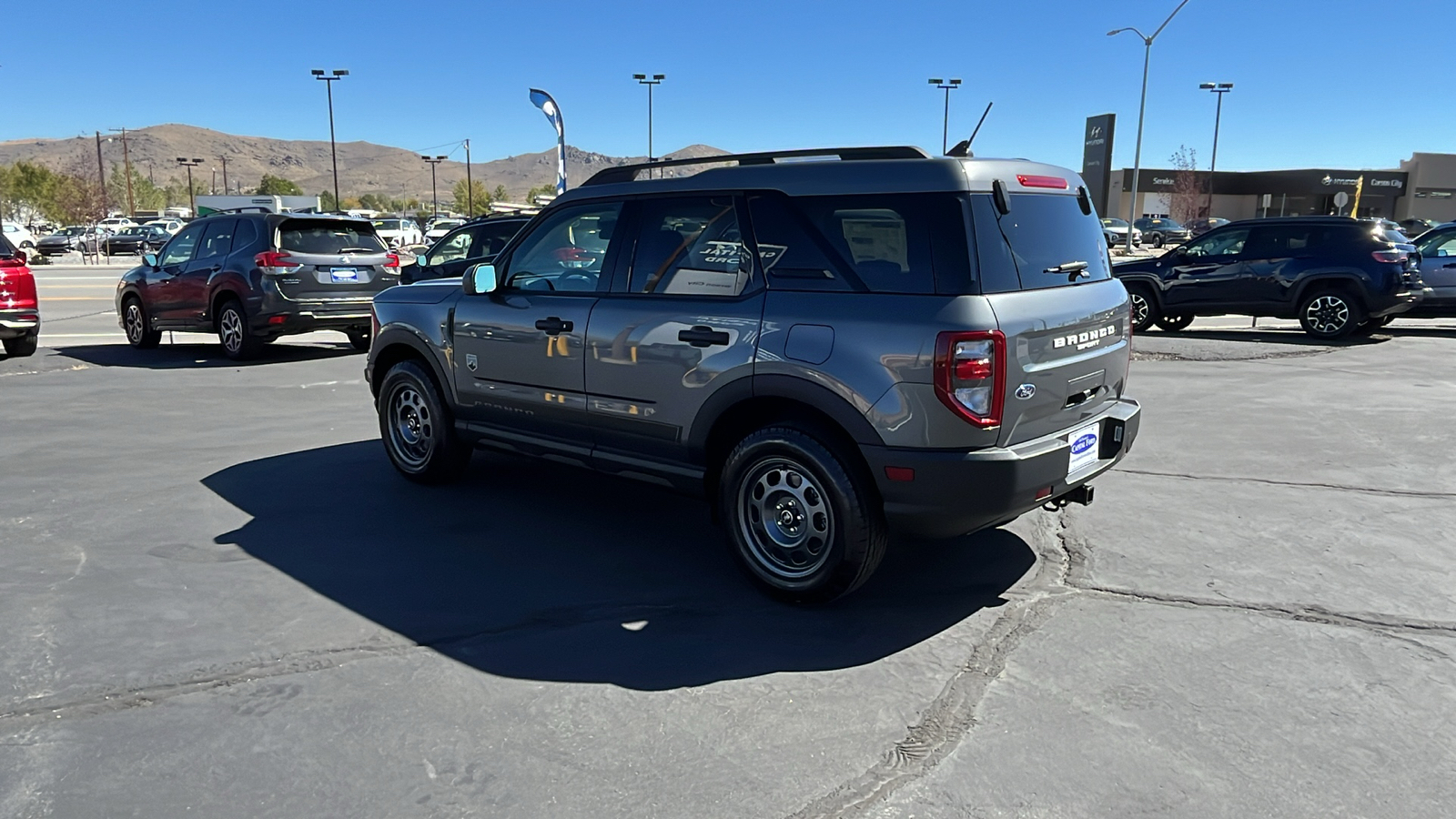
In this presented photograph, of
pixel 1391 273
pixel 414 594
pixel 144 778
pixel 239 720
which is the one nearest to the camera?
pixel 144 778

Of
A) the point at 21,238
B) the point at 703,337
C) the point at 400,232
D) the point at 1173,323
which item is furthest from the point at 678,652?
the point at 21,238

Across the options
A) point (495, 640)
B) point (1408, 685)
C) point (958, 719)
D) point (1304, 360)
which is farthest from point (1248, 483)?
point (1304, 360)

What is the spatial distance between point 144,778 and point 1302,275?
48.6 feet

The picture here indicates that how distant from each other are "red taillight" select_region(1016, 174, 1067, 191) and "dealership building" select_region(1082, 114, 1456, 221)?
78.3m

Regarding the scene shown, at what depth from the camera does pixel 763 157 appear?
469cm

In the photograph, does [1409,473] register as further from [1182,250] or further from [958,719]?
[1182,250]

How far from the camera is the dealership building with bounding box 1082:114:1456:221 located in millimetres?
78438

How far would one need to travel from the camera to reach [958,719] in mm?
3391

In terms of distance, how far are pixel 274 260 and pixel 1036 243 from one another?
10020mm

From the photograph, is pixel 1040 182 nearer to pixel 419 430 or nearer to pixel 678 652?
pixel 678 652

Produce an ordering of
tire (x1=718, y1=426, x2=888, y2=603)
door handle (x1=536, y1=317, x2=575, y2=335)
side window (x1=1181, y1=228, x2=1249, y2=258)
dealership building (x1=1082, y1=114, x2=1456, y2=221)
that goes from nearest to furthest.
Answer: tire (x1=718, y1=426, x2=888, y2=603), door handle (x1=536, y1=317, x2=575, y2=335), side window (x1=1181, y1=228, x2=1249, y2=258), dealership building (x1=1082, y1=114, x2=1456, y2=221)

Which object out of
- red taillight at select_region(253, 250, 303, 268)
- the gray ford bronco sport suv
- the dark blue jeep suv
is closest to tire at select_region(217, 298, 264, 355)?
red taillight at select_region(253, 250, 303, 268)

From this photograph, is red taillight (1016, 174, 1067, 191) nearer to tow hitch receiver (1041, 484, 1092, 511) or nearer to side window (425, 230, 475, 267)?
tow hitch receiver (1041, 484, 1092, 511)

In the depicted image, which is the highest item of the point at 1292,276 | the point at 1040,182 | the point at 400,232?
the point at 1040,182
